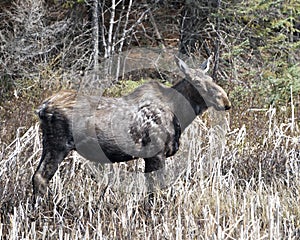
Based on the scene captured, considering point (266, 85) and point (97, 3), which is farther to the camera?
point (97, 3)

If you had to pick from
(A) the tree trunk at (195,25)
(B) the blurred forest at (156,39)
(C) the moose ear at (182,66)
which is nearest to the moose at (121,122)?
(C) the moose ear at (182,66)

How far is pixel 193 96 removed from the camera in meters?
4.56

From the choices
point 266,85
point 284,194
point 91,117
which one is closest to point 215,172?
point 284,194

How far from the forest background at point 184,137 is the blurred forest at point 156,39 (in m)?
0.03

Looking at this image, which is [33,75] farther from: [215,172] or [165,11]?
[215,172]

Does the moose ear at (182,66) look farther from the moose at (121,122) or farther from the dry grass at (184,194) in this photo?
the dry grass at (184,194)

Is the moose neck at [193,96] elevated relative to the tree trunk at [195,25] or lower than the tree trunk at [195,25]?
lower

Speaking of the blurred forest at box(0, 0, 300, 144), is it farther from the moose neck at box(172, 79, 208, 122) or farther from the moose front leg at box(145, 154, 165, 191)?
the moose neck at box(172, 79, 208, 122)

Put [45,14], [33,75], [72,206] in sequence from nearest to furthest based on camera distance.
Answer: [72,206] → [33,75] → [45,14]

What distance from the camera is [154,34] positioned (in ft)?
40.9

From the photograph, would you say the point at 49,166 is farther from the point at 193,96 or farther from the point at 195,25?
the point at 195,25

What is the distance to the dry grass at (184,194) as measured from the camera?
478cm

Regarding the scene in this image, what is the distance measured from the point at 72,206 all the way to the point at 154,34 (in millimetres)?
7492

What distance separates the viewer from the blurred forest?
953cm
